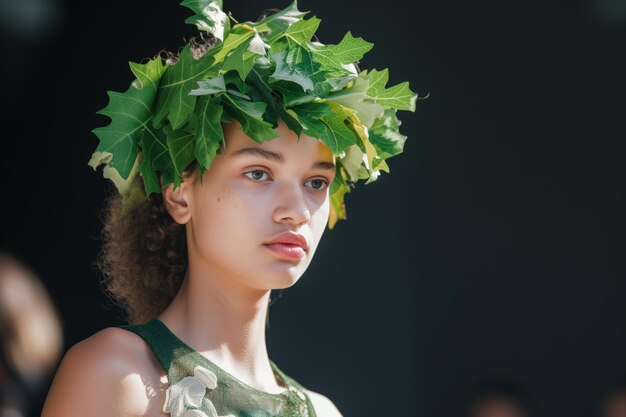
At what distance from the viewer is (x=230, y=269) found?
7.15ft

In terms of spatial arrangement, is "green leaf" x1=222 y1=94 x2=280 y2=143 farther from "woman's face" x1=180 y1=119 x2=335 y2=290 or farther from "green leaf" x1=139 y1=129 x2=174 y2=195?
"green leaf" x1=139 y1=129 x2=174 y2=195

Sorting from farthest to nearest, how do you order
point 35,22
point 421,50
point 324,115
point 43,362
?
point 421,50
point 35,22
point 43,362
point 324,115

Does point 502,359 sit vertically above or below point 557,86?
below

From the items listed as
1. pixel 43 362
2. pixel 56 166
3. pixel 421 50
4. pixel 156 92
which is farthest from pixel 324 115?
pixel 421 50

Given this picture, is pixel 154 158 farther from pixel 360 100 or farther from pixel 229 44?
pixel 360 100

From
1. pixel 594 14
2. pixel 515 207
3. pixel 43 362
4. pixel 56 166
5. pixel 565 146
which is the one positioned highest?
pixel 594 14

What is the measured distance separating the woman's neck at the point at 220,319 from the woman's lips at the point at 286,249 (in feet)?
0.39

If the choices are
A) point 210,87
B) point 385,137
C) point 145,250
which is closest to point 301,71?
Answer: point 210,87

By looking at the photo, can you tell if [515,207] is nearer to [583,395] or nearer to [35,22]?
[583,395]

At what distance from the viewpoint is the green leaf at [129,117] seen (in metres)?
2.13

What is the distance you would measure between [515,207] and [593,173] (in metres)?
0.38

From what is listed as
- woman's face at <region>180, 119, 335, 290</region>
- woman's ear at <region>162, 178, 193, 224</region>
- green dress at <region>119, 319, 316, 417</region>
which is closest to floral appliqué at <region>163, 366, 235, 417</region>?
green dress at <region>119, 319, 316, 417</region>

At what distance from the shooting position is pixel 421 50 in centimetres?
456

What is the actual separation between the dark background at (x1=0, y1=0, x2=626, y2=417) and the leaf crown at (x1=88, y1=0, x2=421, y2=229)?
1.90 m
